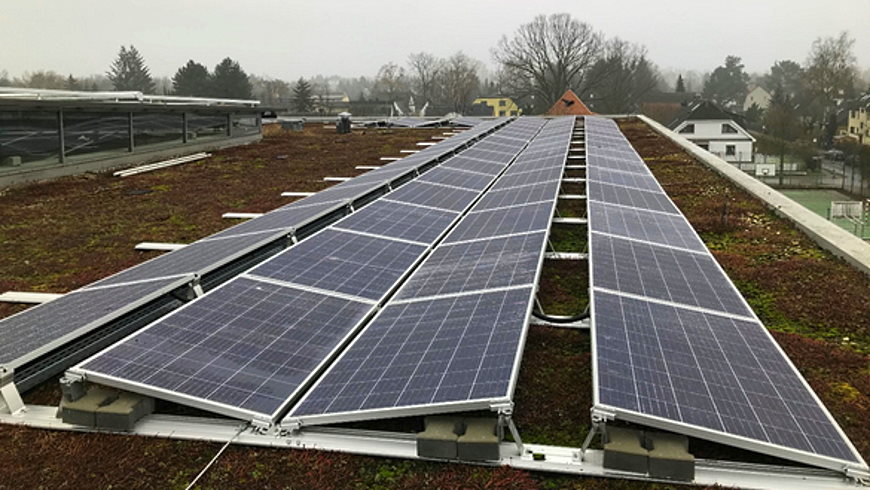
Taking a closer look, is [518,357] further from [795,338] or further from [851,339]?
[851,339]

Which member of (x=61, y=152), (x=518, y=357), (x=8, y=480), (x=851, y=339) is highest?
(x=61, y=152)

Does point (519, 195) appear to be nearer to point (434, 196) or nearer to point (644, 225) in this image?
point (434, 196)

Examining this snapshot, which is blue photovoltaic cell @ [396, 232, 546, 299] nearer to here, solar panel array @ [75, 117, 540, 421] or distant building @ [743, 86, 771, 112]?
solar panel array @ [75, 117, 540, 421]

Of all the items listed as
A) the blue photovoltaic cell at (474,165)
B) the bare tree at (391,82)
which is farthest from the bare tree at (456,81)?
the blue photovoltaic cell at (474,165)

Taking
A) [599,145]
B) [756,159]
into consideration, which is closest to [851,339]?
[599,145]

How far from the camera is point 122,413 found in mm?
6117

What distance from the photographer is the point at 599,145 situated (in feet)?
89.5

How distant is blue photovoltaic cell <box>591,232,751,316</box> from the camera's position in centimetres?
784

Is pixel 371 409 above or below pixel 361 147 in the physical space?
below

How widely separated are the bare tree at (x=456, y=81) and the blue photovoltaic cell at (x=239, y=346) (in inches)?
4663

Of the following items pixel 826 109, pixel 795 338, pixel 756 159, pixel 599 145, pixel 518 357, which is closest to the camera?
pixel 518 357

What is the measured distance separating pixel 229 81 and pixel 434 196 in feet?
302

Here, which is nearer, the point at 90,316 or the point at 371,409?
the point at 371,409

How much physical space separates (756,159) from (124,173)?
83.9 metres
